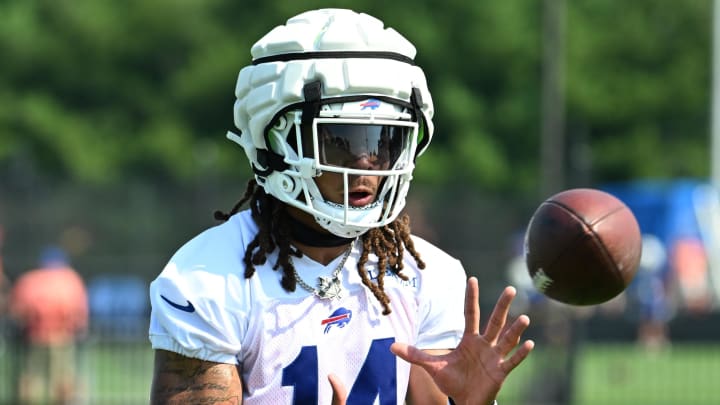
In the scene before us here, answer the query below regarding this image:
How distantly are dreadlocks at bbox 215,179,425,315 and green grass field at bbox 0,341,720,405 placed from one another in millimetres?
8269

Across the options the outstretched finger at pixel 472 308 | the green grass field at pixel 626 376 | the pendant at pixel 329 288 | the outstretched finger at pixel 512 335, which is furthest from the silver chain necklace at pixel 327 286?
the green grass field at pixel 626 376

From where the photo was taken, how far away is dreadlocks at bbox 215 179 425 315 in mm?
3930

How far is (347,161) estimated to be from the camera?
3871mm

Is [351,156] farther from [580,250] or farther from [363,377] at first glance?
→ [580,250]

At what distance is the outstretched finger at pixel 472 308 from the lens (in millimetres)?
3754

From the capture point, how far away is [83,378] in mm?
14656

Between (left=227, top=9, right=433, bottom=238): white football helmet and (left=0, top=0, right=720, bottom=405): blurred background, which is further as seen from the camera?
(left=0, top=0, right=720, bottom=405): blurred background

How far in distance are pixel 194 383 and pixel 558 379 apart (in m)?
8.85

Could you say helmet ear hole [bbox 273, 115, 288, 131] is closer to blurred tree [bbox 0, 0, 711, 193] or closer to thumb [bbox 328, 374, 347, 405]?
thumb [bbox 328, 374, 347, 405]

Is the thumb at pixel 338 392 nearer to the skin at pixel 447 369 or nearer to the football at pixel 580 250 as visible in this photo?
the skin at pixel 447 369

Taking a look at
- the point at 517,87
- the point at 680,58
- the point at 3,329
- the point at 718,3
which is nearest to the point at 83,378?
the point at 3,329

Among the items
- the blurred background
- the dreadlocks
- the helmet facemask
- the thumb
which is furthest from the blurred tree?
the thumb

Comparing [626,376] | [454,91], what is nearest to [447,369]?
[626,376]

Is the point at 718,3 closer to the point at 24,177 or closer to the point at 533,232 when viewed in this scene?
the point at 24,177
